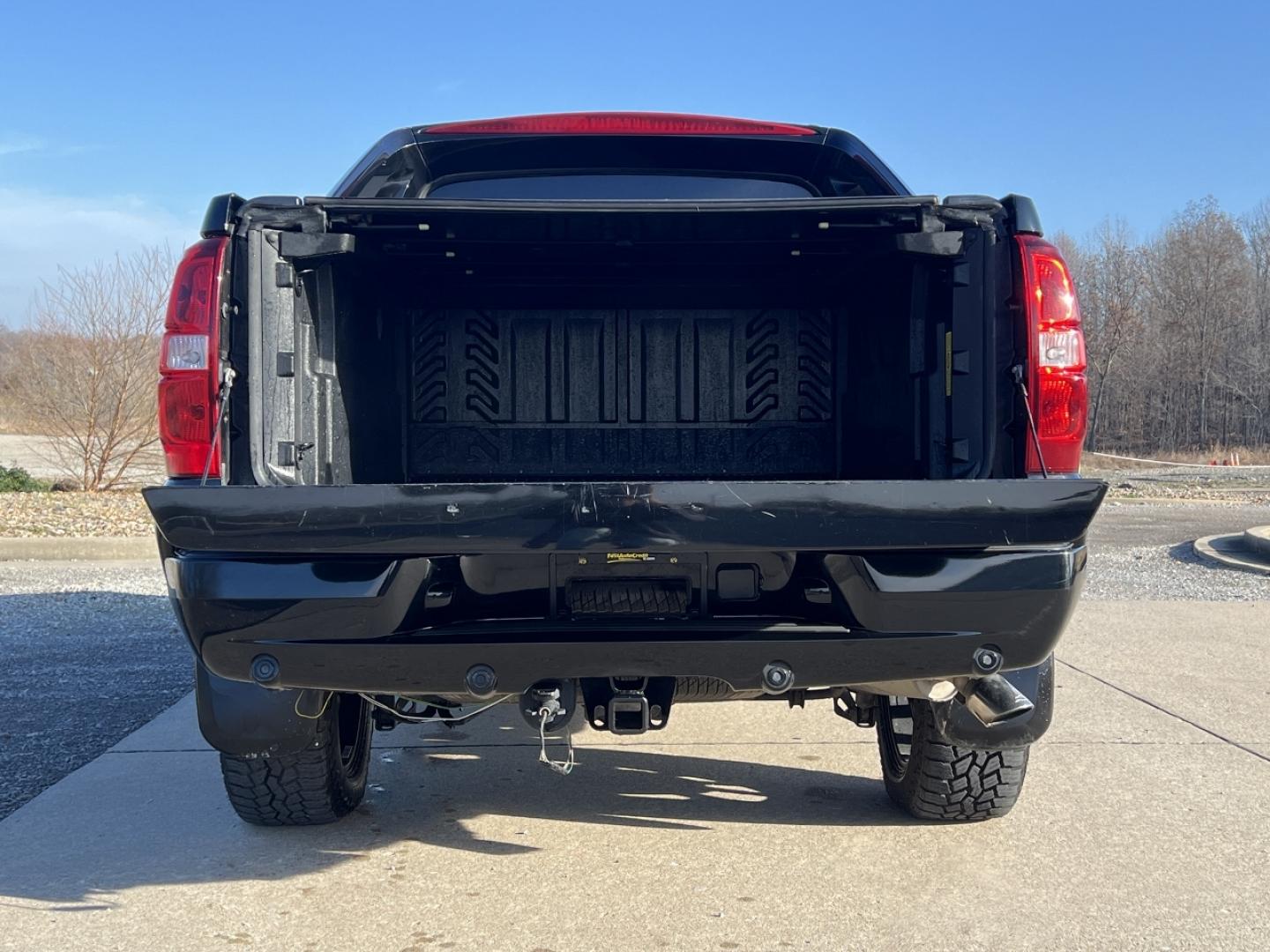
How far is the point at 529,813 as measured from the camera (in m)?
3.53

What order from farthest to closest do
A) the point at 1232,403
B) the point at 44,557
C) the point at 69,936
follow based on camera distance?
the point at 1232,403 < the point at 44,557 < the point at 69,936

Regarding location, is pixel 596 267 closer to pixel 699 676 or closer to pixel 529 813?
pixel 699 676

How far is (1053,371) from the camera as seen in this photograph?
2.58 m

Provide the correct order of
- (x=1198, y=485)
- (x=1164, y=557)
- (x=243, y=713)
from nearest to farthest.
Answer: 1. (x=243, y=713)
2. (x=1164, y=557)
3. (x=1198, y=485)

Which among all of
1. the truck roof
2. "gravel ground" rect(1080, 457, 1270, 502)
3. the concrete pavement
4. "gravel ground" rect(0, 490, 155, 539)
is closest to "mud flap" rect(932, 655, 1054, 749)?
the concrete pavement

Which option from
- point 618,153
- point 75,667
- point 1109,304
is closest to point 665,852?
point 618,153

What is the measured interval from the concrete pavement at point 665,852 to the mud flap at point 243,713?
0.45 meters

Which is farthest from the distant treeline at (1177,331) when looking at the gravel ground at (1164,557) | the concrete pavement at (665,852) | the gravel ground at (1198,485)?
the concrete pavement at (665,852)

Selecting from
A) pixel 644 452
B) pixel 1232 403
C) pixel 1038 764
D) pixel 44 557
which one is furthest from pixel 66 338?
pixel 1232 403

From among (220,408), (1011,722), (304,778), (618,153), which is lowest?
(304,778)

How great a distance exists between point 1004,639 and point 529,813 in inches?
69.1

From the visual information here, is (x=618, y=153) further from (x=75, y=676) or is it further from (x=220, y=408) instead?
(x=75, y=676)

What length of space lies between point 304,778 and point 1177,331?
206 ft

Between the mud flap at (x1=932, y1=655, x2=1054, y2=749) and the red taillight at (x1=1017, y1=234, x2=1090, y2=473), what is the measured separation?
573mm
